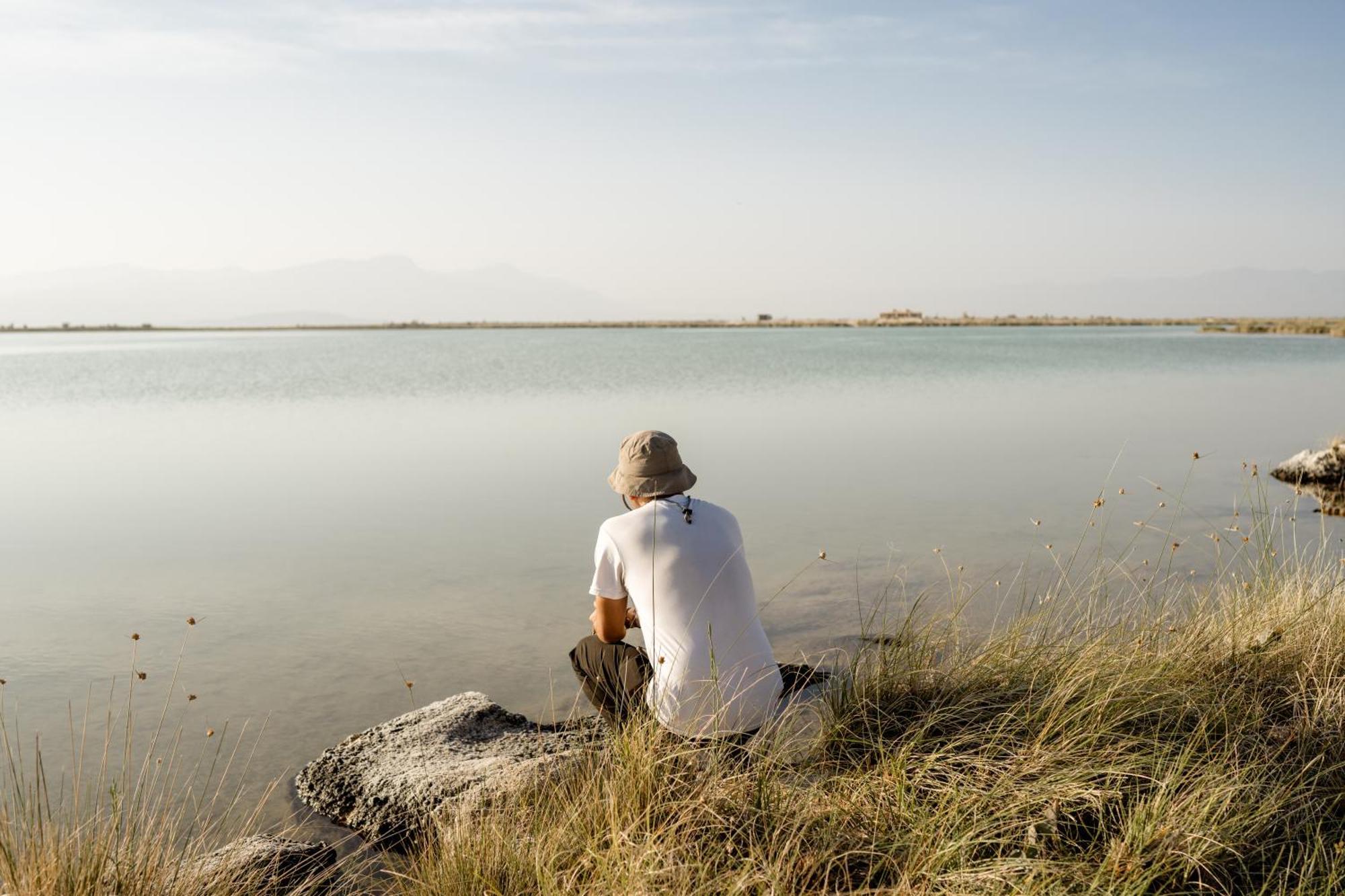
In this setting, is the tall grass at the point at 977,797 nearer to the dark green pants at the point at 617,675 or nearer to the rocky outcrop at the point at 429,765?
the rocky outcrop at the point at 429,765

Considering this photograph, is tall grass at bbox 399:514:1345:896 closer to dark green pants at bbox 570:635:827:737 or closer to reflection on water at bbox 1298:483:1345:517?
dark green pants at bbox 570:635:827:737

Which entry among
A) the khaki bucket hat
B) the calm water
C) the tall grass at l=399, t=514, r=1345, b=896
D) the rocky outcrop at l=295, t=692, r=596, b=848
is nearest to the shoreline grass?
the tall grass at l=399, t=514, r=1345, b=896

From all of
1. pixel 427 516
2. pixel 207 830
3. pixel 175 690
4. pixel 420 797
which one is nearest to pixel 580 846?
pixel 420 797

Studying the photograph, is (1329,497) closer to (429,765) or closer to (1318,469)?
(1318,469)

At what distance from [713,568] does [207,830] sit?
231cm

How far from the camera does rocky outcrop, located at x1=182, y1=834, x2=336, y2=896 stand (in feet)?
10.3

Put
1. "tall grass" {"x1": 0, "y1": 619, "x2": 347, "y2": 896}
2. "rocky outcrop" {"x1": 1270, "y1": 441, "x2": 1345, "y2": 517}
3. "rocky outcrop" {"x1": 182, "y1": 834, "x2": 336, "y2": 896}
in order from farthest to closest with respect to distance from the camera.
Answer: "rocky outcrop" {"x1": 1270, "y1": 441, "x2": 1345, "y2": 517}, "rocky outcrop" {"x1": 182, "y1": 834, "x2": 336, "y2": 896}, "tall grass" {"x1": 0, "y1": 619, "x2": 347, "y2": 896}

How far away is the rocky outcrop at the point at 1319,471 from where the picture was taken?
11070mm

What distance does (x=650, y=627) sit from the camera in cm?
376

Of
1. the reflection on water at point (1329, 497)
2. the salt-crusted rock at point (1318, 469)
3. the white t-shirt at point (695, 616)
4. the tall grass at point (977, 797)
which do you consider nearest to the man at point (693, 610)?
the white t-shirt at point (695, 616)

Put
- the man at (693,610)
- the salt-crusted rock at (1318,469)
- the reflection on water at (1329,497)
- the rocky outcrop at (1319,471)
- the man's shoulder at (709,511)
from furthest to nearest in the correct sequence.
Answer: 1. the salt-crusted rock at (1318,469)
2. the rocky outcrop at (1319,471)
3. the reflection on water at (1329,497)
4. the man's shoulder at (709,511)
5. the man at (693,610)

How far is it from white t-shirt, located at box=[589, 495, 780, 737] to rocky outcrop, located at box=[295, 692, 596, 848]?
42 centimetres

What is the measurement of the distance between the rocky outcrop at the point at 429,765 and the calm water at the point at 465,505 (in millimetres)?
426

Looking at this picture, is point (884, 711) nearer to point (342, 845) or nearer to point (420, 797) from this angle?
point (420, 797)
